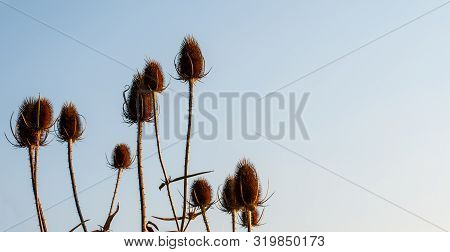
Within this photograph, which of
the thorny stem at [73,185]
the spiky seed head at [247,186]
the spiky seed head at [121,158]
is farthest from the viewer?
the spiky seed head at [121,158]

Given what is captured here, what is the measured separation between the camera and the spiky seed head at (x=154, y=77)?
7387 millimetres

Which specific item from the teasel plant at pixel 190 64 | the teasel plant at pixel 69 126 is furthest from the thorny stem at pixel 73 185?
the teasel plant at pixel 190 64


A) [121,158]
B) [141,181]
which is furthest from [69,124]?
[141,181]

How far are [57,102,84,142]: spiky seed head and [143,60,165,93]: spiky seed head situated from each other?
986mm

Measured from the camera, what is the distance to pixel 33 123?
7012 mm

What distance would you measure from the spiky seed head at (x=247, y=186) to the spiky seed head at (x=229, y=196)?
0.18 meters

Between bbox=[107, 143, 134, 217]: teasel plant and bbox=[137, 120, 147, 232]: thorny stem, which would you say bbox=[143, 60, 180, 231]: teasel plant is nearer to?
bbox=[137, 120, 147, 232]: thorny stem

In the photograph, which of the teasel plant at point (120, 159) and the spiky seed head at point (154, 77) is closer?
the spiky seed head at point (154, 77)

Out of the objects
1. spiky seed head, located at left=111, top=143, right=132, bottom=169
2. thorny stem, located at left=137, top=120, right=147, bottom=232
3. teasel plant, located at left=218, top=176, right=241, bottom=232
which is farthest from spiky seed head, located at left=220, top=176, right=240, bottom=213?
spiky seed head, located at left=111, top=143, right=132, bottom=169

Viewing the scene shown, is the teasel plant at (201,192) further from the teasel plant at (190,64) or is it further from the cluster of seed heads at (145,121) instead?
the teasel plant at (190,64)

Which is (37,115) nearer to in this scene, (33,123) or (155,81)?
(33,123)

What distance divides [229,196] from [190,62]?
1703mm
